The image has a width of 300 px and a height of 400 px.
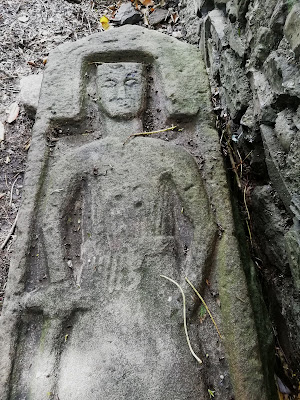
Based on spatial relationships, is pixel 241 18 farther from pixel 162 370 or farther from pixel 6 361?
pixel 6 361

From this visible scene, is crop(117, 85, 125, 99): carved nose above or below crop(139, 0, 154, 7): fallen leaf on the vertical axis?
below

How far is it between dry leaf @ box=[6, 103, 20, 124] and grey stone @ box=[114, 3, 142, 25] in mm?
1310

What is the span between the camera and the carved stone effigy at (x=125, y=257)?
1356 millimetres

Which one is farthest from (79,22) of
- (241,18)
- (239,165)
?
(239,165)

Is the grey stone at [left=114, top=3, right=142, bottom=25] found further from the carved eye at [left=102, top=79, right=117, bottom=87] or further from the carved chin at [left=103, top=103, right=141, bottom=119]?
the carved chin at [left=103, top=103, right=141, bottom=119]

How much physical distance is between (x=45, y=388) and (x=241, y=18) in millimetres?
2051

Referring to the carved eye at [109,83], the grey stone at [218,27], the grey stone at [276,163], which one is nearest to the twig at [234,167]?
the grey stone at [276,163]

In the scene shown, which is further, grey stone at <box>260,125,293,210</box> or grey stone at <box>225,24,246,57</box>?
grey stone at <box>225,24,246,57</box>

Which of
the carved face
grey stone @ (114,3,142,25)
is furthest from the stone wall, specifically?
grey stone @ (114,3,142,25)

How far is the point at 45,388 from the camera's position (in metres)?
1.34

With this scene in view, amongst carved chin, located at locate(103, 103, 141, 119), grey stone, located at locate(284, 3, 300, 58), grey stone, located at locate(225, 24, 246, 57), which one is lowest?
carved chin, located at locate(103, 103, 141, 119)

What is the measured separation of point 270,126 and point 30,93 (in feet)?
6.05

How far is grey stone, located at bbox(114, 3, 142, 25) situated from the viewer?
3.37 m

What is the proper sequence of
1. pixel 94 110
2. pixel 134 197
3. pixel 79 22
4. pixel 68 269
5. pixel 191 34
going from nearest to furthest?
pixel 68 269 → pixel 134 197 → pixel 94 110 → pixel 191 34 → pixel 79 22
